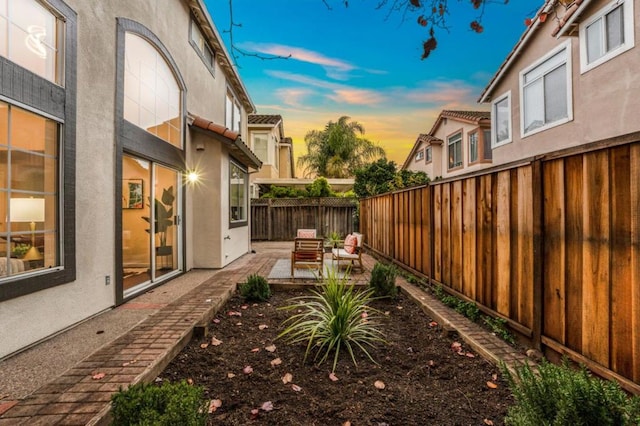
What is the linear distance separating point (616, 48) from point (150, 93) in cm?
937

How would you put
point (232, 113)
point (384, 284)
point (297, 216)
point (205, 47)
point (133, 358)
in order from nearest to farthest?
point (133, 358), point (384, 284), point (205, 47), point (232, 113), point (297, 216)

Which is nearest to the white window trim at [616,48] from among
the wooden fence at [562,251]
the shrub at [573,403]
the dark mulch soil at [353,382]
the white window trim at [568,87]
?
the white window trim at [568,87]

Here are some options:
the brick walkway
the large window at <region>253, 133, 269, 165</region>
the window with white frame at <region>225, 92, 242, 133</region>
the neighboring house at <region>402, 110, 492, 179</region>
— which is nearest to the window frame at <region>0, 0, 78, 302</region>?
the brick walkway

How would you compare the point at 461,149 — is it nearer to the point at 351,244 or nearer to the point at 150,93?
the point at 351,244

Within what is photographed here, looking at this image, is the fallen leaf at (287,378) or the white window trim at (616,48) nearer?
the fallen leaf at (287,378)

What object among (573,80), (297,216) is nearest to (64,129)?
(573,80)

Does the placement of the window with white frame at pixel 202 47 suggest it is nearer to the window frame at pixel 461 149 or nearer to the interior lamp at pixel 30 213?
the interior lamp at pixel 30 213

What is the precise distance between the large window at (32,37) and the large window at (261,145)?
14476mm

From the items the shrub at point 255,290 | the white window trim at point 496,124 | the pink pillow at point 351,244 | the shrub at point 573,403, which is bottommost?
the shrub at point 255,290

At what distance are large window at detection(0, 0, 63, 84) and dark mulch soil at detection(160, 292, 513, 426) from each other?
3.46m

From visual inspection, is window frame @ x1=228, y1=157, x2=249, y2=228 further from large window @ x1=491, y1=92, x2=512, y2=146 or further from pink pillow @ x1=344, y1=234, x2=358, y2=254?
large window @ x1=491, y1=92, x2=512, y2=146

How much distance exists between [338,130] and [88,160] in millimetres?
25548

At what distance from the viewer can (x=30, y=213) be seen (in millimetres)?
3432

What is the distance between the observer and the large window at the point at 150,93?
17.1 ft
